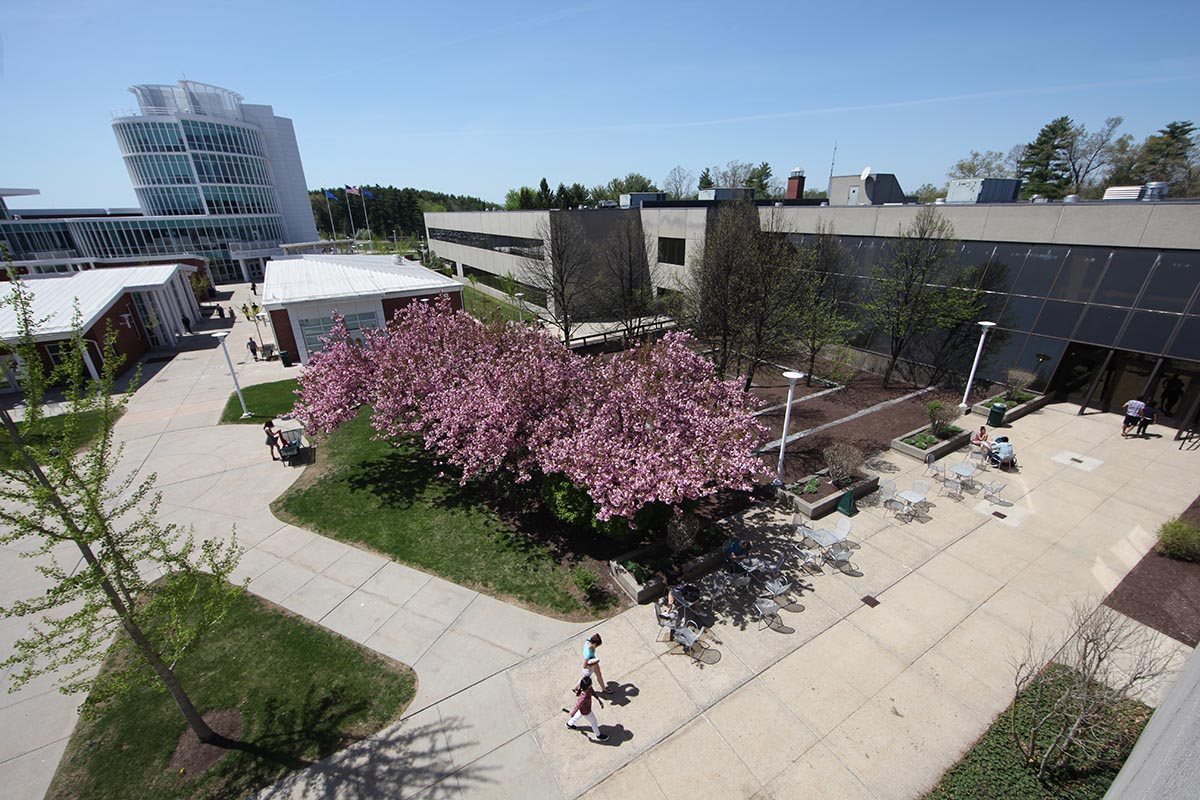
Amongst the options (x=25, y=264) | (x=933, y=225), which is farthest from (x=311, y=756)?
(x=25, y=264)

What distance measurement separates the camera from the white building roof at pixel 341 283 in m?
25.2

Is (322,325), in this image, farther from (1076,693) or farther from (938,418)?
(1076,693)

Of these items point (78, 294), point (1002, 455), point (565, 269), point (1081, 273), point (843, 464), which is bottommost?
point (1002, 455)

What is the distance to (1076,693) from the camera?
20.3 ft

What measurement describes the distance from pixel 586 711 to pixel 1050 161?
247 ft

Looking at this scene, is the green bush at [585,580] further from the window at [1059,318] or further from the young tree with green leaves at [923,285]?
the window at [1059,318]

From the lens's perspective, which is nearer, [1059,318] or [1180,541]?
[1180,541]

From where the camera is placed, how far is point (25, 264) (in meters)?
49.0

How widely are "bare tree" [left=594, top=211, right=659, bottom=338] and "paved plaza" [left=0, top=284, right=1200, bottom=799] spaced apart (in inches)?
640

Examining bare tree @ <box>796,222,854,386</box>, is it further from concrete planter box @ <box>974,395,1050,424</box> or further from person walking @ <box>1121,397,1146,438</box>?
person walking @ <box>1121,397,1146,438</box>

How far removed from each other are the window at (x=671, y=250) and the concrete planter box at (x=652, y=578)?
23.5 m

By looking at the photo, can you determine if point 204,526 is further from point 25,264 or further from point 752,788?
point 25,264

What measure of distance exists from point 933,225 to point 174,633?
25.5 meters

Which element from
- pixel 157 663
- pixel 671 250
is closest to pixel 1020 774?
pixel 157 663
